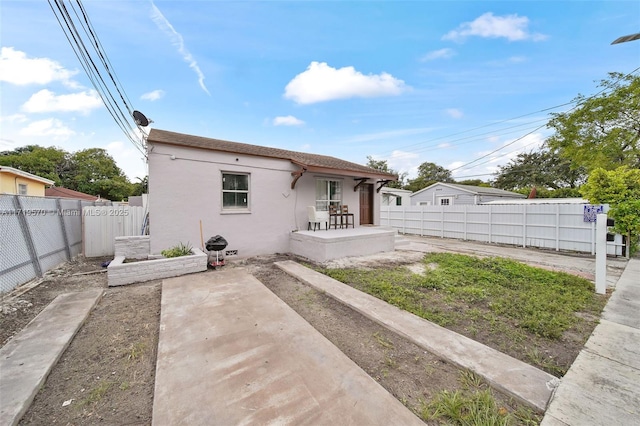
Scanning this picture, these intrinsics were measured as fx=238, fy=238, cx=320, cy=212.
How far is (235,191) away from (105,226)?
184 inches

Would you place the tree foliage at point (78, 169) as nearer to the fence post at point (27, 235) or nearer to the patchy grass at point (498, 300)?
the fence post at point (27, 235)

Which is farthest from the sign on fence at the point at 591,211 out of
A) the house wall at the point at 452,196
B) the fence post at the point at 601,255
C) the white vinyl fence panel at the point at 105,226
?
the white vinyl fence panel at the point at 105,226

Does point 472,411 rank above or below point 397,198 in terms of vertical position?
below

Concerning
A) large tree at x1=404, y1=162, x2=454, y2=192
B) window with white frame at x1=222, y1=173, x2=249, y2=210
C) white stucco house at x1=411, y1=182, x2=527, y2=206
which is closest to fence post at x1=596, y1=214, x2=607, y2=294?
window with white frame at x1=222, y1=173, x2=249, y2=210

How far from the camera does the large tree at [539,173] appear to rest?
26906 millimetres

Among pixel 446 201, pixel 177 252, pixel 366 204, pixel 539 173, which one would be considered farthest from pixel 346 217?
pixel 539 173

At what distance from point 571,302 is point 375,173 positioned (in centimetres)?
666

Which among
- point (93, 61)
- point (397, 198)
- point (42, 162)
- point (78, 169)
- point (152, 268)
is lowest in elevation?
point (152, 268)

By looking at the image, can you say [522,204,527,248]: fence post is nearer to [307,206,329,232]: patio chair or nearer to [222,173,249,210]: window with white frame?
[307,206,329,232]: patio chair

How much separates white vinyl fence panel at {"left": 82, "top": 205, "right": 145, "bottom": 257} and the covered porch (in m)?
5.82

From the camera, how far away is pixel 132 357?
2.64m

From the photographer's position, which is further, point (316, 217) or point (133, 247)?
point (316, 217)

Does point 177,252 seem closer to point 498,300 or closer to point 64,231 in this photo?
point 64,231

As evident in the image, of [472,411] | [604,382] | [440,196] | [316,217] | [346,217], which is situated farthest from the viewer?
[440,196]
